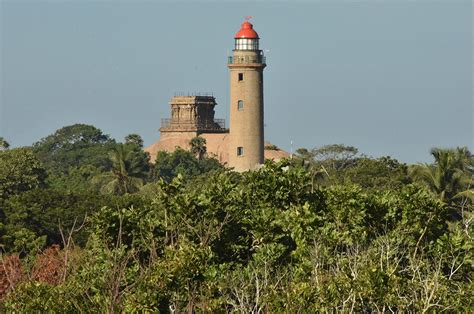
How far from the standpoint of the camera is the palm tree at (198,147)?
118 meters

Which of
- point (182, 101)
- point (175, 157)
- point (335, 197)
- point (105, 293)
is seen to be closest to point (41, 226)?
point (335, 197)

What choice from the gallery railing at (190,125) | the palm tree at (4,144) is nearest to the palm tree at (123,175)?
the palm tree at (4,144)

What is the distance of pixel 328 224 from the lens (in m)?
36.9

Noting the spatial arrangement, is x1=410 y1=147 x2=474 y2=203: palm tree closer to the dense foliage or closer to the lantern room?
the dense foliage

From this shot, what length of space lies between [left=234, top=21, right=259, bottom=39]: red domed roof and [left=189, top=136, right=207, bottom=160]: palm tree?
1769cm

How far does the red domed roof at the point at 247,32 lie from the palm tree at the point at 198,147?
1769 cm

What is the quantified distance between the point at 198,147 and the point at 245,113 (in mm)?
21169

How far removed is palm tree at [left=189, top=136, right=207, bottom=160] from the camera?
118 m

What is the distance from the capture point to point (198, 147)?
118m

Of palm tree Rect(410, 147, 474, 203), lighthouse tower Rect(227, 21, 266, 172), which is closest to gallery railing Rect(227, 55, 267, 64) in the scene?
lighthouse tower Rect(227, 21, 266, 172)

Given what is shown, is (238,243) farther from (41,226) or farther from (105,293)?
(41,226)

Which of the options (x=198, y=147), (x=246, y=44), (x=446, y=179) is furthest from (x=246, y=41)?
(x=446, y=179)

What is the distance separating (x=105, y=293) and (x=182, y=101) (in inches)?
3641

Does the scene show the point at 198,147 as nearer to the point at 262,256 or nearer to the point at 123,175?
the point at 123,175
